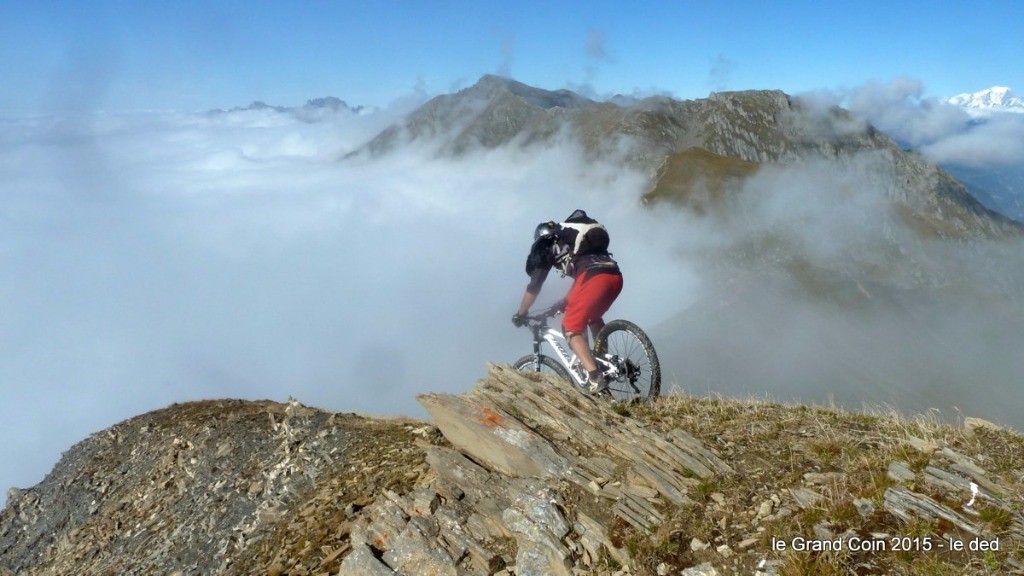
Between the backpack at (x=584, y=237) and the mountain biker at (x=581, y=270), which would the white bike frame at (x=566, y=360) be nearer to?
the mountain biker at (x=581, y=270)

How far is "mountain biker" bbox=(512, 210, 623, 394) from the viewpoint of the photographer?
37.3ft

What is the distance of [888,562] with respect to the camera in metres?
5.29

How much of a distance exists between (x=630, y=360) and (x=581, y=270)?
2103 mm

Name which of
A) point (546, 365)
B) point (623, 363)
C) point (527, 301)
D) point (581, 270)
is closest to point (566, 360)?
point (546, 365)

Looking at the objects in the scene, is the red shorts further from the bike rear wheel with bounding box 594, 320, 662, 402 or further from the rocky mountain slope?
the rocky mountain slope

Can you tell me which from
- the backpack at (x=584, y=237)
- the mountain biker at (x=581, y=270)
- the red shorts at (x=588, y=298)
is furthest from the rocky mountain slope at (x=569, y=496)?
the backpack at (x=584, y=237)

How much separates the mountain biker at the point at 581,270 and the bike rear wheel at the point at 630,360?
0.39 metres

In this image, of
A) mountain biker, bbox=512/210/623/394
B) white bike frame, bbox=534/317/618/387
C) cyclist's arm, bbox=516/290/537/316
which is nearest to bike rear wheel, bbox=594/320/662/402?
white bike frame, bbox=534/317/618/387

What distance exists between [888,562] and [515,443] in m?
4.81

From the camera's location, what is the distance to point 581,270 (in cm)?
1156

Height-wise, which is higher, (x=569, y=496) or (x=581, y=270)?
(x=581, y=270)

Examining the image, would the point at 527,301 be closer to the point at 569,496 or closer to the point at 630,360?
the point at 630,360

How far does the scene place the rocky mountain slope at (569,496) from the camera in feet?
19.1

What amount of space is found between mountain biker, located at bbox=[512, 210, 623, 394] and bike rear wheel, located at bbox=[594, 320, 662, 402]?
0.39 meters
